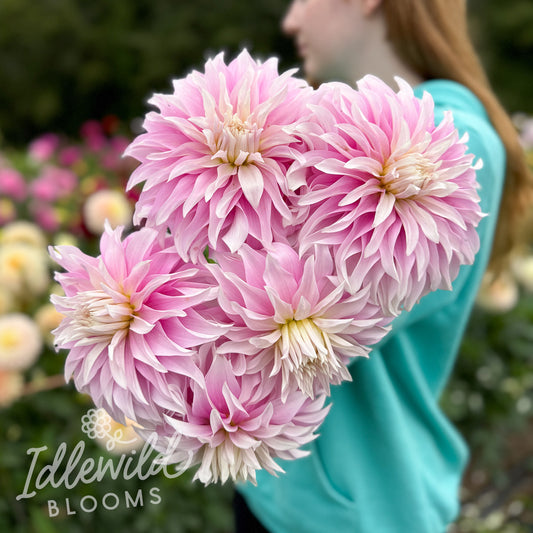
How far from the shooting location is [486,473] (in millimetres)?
2951

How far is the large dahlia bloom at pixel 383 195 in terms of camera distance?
58 centimetres

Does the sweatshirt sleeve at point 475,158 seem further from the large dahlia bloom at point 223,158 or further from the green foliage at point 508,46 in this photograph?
the green foliage at point 508,46

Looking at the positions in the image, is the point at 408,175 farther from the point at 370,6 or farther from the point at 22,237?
the point at 22,237

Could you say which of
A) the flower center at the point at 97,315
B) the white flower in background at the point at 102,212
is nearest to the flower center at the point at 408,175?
the flower center at the point at 97,315

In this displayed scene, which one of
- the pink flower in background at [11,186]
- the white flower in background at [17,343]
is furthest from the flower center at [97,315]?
the pink flower in background at [11,186]

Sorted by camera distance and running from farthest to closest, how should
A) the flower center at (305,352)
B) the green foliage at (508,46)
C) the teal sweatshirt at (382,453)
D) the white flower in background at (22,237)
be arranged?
the green foliage at (508,46) < the white flower in background at (22,237) < the teal sweatshirt at (382,453) < the flower center at (305,352)

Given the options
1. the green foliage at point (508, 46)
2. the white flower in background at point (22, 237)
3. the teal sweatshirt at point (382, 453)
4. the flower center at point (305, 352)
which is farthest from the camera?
the green foliage at point (508, 46)

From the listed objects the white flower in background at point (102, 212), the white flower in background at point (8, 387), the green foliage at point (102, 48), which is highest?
the green foliage at point (102, 48)

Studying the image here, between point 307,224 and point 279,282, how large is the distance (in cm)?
6

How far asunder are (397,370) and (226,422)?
0.60 m

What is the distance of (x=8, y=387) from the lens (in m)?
1.70
